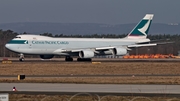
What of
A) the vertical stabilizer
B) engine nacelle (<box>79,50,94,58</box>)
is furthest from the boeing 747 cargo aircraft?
the vertical stabilizer

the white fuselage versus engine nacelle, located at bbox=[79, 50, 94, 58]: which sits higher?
the white fuselage

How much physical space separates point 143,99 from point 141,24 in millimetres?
67787

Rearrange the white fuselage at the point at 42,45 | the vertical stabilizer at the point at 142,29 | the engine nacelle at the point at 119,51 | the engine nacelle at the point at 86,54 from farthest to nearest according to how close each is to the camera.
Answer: the vertical stabilizer at the point at 142,29, the engine nacelle at the point at 119,51, the engine nacelle at the point at 86,54, the white fuselage at the point at 42,45

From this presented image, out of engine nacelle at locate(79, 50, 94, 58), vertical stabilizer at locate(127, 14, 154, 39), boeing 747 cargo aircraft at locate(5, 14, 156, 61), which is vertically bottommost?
engine nacelle at locate(79, 50, 94, 58)

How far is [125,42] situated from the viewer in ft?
287

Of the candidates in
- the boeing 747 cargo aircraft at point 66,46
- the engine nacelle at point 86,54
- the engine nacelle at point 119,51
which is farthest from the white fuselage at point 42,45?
the engine nacelle at point 119,51

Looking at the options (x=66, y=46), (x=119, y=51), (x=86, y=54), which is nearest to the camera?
(x=86, y=54)

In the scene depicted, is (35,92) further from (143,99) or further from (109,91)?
(143,99)

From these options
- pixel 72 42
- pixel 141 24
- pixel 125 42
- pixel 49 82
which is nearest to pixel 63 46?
pixel 72 42

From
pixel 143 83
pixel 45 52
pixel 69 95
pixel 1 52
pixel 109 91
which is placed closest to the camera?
pixel 69 95

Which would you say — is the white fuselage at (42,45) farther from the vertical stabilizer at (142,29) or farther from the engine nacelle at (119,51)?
the vertical stabilizer at (142,29)

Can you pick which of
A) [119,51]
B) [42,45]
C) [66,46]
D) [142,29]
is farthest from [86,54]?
[142,29]

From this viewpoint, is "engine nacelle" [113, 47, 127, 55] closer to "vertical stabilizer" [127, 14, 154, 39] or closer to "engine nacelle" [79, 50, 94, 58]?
"engine nacelle" [79, 50, 94, 58]

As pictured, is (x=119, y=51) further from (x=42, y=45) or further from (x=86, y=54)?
(x=42, y=45)
